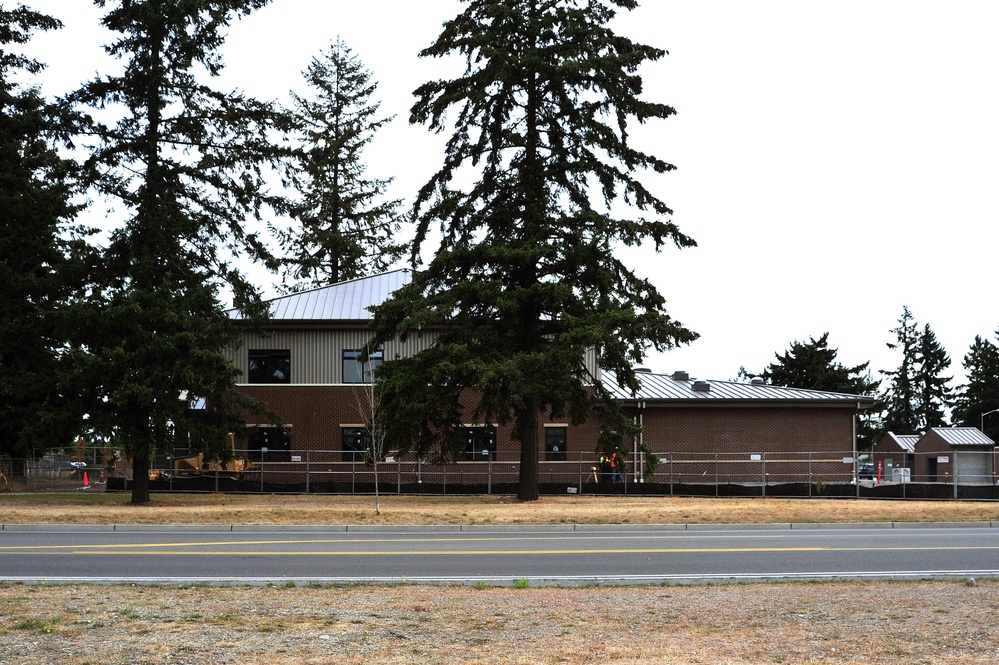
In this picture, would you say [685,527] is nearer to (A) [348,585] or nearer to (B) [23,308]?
(A) [348,585]

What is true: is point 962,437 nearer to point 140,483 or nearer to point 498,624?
point 140,483

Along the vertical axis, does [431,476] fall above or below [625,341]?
below

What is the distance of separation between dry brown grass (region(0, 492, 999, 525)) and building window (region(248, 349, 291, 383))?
1000 cm

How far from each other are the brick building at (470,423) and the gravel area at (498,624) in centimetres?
2966

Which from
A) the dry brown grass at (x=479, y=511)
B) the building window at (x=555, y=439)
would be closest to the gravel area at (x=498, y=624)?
the dry brown grass at (x=479, y=511)

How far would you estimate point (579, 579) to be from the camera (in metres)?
13.0

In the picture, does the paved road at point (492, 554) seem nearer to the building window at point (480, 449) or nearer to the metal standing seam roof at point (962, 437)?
the building window at point (480, 449)

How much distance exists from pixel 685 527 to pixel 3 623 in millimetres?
16355

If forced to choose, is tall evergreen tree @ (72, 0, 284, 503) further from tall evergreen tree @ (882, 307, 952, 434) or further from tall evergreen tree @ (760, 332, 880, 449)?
tall evergreen tree @ (882, 307, 952, 434)

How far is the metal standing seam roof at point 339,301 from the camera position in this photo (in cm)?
4462

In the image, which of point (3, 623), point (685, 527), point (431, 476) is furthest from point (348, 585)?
point (431, 476)

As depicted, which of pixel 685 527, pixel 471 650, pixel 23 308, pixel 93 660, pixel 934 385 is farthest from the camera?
pixel 934 385

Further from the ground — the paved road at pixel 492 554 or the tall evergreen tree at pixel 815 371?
the tall evergreen tree at pixel 815 371

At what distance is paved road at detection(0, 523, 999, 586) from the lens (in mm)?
13617
